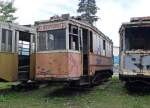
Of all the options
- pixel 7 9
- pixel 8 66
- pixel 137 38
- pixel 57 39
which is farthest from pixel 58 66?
pixel 7 9

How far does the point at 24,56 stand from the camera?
19828 mm

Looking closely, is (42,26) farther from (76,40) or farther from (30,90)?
Result: (30,90)

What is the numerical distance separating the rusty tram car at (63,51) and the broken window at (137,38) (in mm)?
1952

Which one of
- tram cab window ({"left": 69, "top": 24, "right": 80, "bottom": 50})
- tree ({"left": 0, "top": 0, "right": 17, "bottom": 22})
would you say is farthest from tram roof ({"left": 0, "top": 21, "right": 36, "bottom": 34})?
tree ({"left": 0, "top": 0, "right": 17, "bottom": 22})

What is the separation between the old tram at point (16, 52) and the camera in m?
17.9

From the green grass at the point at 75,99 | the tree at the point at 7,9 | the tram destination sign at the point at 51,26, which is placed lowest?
the green grass at the point at 75,99

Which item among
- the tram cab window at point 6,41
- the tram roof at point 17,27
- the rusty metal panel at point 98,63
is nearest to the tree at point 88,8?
the rusty metal panel at point 98,63

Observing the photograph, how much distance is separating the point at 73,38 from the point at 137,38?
3034 millimetres

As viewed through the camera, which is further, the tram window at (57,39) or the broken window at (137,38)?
the broken window at (137,38)

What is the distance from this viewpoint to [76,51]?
17.7 meters

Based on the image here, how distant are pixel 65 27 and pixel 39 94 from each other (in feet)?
11.8

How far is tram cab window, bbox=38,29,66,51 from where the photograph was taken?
56.6ft

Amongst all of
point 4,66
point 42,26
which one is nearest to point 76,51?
point 42,26

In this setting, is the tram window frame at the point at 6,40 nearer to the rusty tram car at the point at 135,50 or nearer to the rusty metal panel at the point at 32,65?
the rusty metal panel at the point at 32,65
